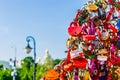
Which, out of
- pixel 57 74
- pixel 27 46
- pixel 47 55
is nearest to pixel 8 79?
pixel 47 55

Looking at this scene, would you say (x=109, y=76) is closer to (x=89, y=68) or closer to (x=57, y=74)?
(x=89, y=68)

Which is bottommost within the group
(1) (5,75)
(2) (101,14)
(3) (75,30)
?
(1) (5,75)

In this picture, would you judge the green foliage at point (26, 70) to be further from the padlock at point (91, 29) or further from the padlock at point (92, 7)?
the padlock at point (91, 29)

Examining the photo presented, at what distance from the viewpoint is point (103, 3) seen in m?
4.83

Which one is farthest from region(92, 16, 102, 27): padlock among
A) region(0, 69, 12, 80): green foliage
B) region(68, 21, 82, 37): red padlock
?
region(0, 69, 12, 80): green foliage

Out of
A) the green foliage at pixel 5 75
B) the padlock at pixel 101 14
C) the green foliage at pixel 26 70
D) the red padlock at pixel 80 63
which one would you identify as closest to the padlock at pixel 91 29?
the padlock at pixel 101 14

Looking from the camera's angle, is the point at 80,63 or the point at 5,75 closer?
the point at 80,63

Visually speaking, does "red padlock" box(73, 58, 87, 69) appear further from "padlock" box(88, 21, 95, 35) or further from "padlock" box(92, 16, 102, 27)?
"padlock" box(92, 16, 102, 27)

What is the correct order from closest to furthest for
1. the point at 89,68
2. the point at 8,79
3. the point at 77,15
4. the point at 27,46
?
the point at 89,68 < the point at 77,15 < the point at 27,46 < the point at 8,79

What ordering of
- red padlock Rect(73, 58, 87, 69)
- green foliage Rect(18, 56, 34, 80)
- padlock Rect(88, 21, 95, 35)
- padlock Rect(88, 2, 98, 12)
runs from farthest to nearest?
1. green foliage Rect(18, 56, 34, 80)
2. padlock Rect(88, 2, 98, 12)
3. padlock Rect(88, 21, 95, 35)
4. red padlock Rect(73, 58, 87, 69)

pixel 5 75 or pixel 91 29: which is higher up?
pixel 91 29

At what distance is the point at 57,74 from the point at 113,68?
0.59 m

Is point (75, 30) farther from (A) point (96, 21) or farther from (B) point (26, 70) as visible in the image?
(B) point (26, 70)

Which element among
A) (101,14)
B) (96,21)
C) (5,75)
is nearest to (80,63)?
(96,21)
